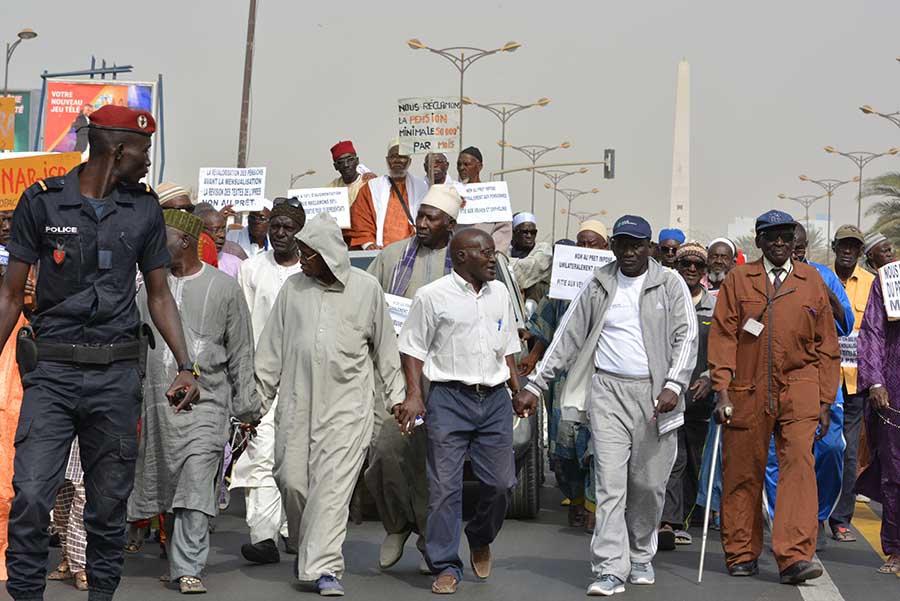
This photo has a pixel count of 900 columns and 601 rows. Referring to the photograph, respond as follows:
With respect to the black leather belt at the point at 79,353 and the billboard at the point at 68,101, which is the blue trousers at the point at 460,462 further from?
the billboard at the point at 68,101

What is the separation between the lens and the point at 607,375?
30.6 ft

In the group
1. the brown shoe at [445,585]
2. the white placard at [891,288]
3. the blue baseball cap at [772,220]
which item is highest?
the blue baseball cap at [772,220]

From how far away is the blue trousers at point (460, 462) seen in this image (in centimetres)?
895

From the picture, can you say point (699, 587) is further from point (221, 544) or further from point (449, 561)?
point (221, 544)

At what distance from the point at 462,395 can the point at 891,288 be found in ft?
10.1

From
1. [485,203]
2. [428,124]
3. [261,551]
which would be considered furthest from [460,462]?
[428,124]

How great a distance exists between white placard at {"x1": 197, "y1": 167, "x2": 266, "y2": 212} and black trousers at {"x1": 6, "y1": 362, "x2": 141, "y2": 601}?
9261mm

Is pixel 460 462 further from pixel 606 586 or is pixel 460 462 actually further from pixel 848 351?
pixel 848 351

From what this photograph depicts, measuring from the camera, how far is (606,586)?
878 cm

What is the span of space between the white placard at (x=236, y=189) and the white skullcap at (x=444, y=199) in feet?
20.0

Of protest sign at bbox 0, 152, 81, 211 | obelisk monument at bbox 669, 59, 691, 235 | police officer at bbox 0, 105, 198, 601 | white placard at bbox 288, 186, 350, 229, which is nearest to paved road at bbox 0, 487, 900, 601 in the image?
police officer at bbox 0, 105, 198, 601

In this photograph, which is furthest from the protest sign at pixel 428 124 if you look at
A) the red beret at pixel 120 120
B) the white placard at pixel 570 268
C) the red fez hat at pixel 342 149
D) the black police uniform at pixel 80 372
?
the black police uniform at pixel 80 372

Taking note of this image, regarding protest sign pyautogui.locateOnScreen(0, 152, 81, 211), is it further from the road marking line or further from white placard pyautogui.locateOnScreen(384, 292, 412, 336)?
the road marking line

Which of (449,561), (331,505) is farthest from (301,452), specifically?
(449,561)
